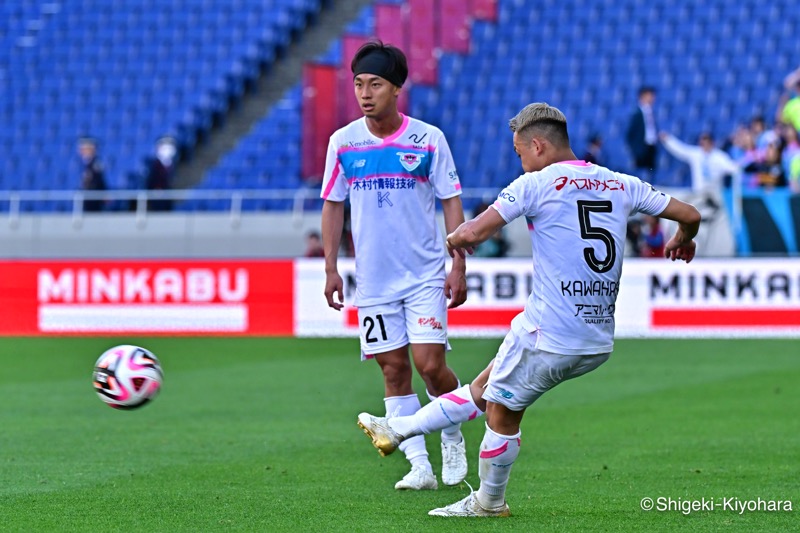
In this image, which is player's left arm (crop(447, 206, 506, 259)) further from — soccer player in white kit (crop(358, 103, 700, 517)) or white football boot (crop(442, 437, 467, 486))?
white football boot (crop(442, 437, 467, 486))

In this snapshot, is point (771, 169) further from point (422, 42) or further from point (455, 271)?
point (455, 271)

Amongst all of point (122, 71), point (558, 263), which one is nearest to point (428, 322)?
point (558, 263)

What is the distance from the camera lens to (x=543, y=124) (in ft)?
20.2

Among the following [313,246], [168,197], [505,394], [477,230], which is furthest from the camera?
[168,197]

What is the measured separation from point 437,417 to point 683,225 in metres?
1.45

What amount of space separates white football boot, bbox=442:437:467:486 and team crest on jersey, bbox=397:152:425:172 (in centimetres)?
149

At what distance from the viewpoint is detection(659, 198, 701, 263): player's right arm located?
625cm

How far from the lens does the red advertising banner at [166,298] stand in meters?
19.8

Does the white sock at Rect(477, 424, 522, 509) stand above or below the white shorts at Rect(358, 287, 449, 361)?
below

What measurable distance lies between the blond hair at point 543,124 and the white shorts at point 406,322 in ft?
5.00

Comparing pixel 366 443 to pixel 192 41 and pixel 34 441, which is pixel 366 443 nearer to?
pixel 34 441

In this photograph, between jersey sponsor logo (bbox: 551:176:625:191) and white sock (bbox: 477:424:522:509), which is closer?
jersey sponsor logo (bbox: 551:176:625:191)

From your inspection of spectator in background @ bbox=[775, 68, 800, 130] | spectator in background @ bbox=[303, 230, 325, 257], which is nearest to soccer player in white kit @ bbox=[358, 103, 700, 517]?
spectator in background @ bbox=[303, 230, 325, 257]

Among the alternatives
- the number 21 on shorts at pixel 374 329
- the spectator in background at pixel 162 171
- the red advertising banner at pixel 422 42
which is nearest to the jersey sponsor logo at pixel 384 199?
the number 21 on shorts at pixel 374 329
